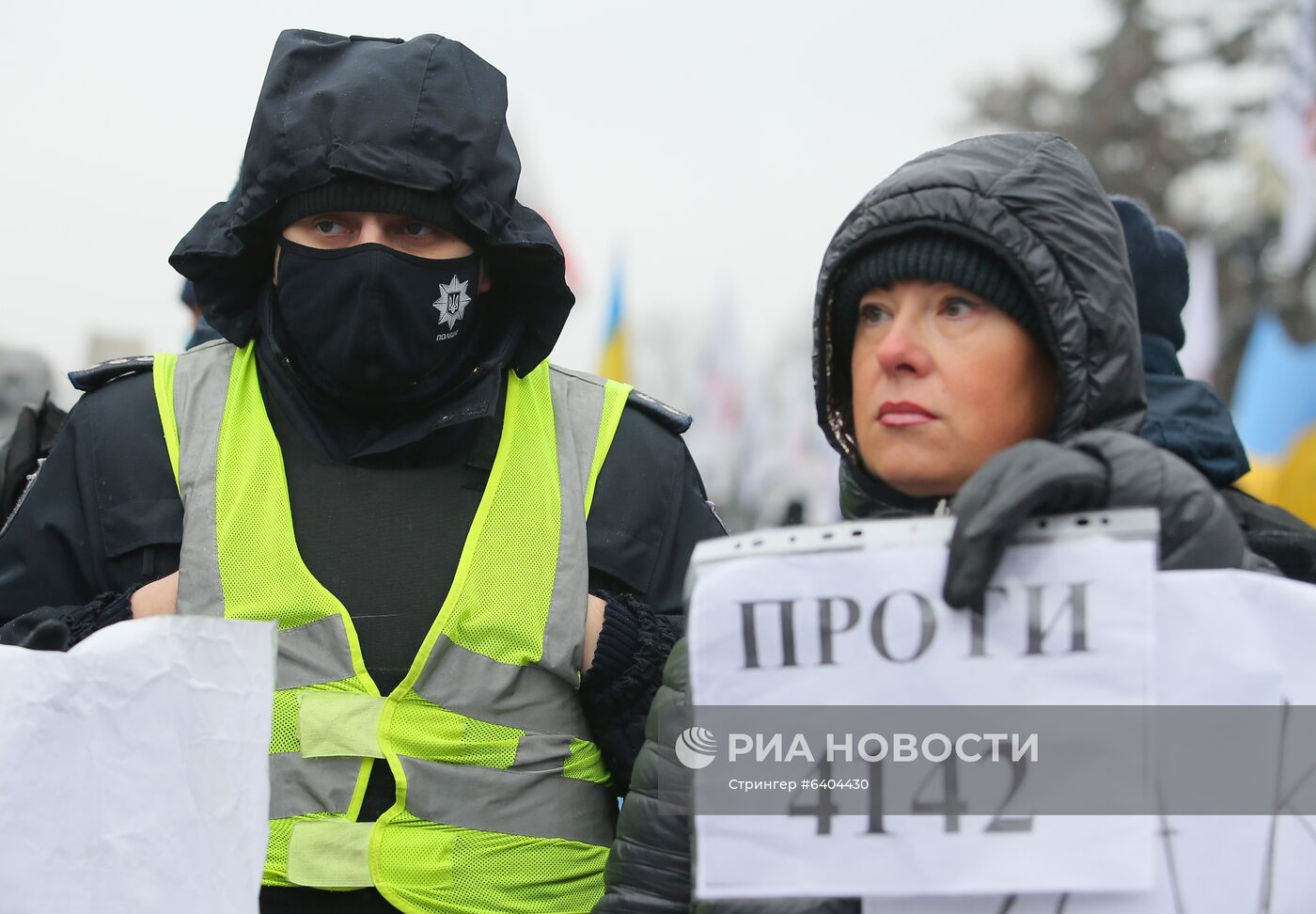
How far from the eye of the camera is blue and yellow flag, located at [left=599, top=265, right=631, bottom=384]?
1469 cm

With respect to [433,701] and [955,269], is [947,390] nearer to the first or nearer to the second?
[955,269]

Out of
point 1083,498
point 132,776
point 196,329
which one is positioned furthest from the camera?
point 196,329

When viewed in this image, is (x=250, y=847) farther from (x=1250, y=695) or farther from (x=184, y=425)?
(x=1250, y=695)

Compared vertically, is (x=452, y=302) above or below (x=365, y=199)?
below

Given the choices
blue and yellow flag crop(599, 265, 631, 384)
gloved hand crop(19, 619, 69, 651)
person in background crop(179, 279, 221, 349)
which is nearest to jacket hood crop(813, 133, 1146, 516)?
gloved hand crop(19, 619, 69, 651)

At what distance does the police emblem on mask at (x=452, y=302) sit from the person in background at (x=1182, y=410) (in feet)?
4.20

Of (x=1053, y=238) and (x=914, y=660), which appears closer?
(x=914, y=660)

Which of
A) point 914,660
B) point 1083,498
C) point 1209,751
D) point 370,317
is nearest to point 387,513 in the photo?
point 370,317

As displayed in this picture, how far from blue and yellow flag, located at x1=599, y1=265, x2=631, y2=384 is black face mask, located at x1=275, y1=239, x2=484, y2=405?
34.4 ft

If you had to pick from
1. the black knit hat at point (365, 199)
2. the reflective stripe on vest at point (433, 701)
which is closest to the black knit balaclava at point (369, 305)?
the black knit hat at point (365, 199)

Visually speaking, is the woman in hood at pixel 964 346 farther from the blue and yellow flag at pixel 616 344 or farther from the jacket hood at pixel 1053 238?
the blue and yellow flag at pixel 616 344

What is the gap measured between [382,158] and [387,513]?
660 mm

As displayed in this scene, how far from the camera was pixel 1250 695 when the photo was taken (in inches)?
87.4

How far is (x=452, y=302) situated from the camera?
3387mm
